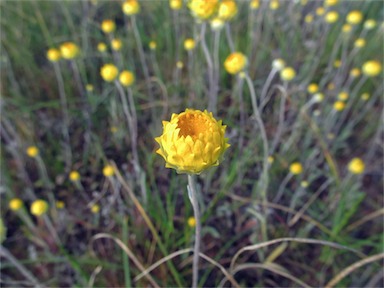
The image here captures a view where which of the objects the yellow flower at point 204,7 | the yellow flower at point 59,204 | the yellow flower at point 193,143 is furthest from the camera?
the yellow flower at point 59,204

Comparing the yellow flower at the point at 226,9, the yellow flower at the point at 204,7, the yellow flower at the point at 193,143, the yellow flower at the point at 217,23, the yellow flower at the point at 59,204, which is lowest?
the yellow flower at the point at 193,143

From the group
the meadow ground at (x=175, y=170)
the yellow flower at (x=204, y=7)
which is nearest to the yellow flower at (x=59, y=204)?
the meadow ground at (x=175, y=170)

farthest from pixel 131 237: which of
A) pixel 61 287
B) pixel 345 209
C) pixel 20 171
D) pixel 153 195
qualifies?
pixel 345 209

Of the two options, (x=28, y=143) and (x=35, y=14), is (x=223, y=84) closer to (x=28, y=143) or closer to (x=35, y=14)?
(x=28, y=143)

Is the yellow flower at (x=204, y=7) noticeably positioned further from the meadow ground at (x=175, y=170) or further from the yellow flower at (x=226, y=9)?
the yellow flower at (x=226, y=9)

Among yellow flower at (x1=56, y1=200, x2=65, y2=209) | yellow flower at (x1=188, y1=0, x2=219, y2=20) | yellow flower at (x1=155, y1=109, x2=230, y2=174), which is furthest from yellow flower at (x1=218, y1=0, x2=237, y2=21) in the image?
yellow flower at (x1=56, y1=200, x2=65, y2=209)

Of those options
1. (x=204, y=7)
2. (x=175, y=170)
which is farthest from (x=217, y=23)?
(x=175, y=170)
